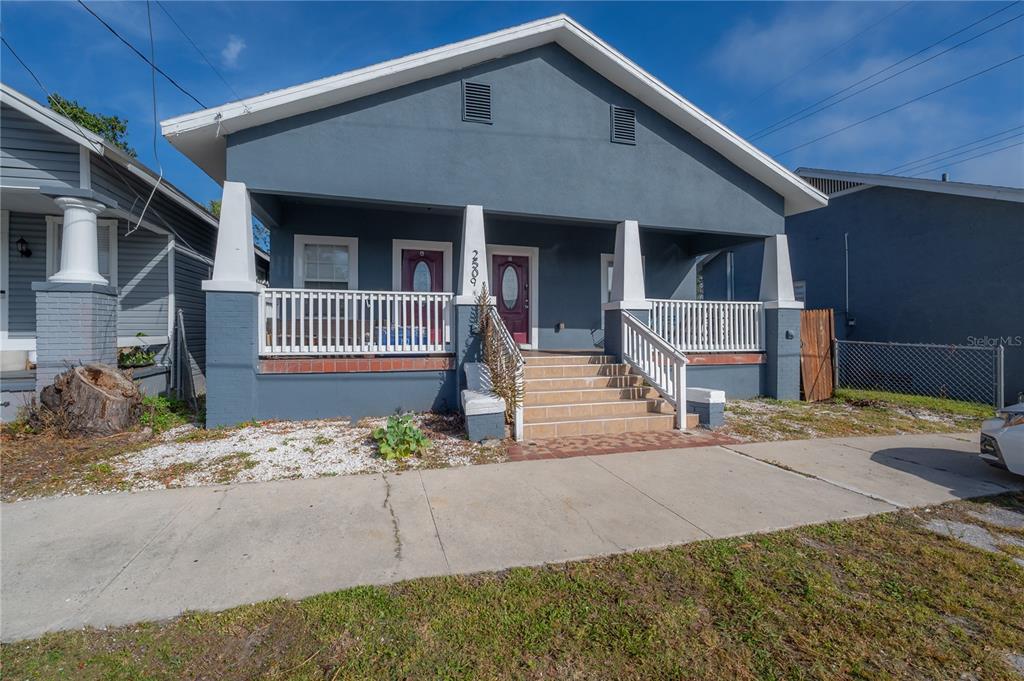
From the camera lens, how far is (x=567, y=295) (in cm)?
1011

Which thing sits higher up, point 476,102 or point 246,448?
point 476,102

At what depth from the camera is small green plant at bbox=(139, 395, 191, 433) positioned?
20.7 feet

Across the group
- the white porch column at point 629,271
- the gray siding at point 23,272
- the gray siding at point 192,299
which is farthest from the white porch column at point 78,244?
the white porch column at point 629,271

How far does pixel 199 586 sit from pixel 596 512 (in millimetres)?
2781

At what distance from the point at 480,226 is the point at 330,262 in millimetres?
3524

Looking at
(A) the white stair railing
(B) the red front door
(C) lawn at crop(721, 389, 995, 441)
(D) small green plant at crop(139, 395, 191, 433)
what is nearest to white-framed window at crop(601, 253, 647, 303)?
(B) the red front door

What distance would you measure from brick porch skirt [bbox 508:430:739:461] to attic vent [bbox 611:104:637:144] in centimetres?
529

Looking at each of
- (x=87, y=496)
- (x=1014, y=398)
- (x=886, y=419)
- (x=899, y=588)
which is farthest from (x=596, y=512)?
(x=1014, y=398)

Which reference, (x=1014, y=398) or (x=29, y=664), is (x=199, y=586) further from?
(x=1014, y=398)

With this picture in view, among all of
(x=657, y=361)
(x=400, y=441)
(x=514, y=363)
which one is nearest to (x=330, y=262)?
(x=514, y=363)

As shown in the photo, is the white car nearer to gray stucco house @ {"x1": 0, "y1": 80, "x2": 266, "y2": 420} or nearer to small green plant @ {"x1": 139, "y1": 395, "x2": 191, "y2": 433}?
small green plant @ {"x1": 139, "y1": 395, "x2": 191, "y2": 433}

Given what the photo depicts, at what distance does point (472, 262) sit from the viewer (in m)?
7.24

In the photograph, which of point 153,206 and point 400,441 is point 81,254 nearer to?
point 153,206

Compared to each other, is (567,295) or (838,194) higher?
(838,194)
